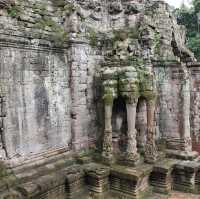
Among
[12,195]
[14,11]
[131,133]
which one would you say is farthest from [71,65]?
[12,195]

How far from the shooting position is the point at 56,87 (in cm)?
798

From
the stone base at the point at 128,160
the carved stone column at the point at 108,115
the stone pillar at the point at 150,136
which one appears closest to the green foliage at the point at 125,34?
the carved stone column at the point at 108,115

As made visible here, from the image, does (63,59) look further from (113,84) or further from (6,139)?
(6,139)

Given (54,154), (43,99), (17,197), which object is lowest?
(17,197)

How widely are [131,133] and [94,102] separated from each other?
4.78 ft

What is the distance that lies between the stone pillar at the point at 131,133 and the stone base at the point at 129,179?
0.33 metres

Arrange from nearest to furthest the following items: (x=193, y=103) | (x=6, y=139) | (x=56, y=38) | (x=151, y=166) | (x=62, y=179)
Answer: (x=6, y=139), (x=62, y=179), (x=56, y=38), (x=151, y=166), (x=193, y=103)

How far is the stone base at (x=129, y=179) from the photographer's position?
7.78 meters

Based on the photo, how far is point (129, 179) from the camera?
25.6ft

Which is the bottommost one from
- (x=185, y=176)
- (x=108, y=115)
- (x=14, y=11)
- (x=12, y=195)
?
(x=185, y=176)

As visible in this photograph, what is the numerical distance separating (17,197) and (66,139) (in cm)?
247

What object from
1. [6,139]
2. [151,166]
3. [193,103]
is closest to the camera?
[6,139]

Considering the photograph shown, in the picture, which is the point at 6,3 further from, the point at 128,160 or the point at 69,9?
the point at 128,160

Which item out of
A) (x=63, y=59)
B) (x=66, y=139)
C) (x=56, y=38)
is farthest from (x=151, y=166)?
(x=56, y=38)
